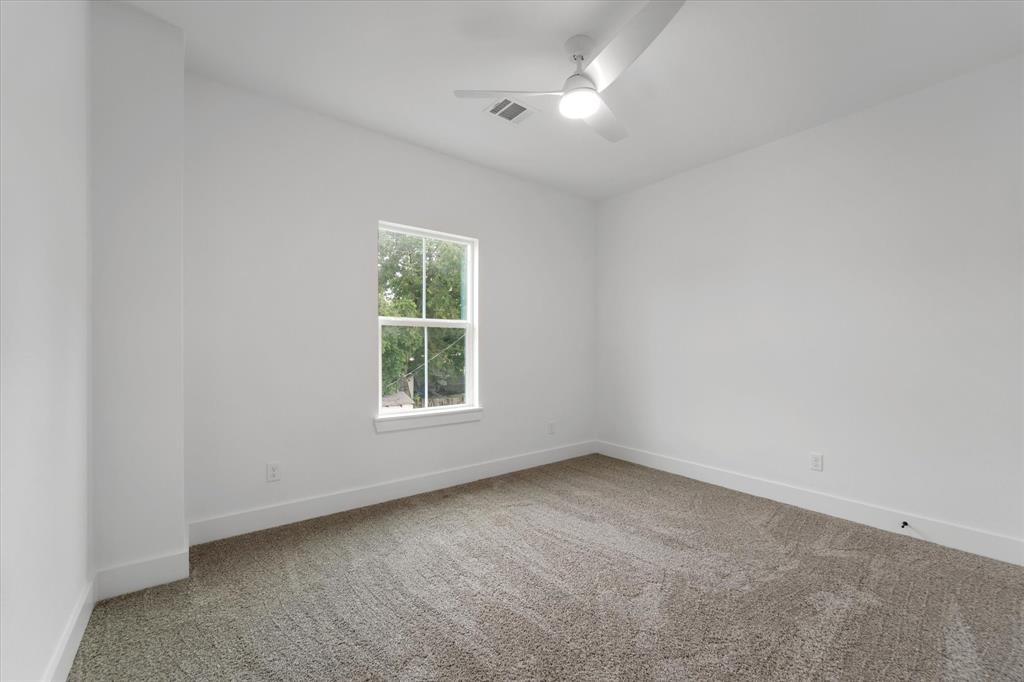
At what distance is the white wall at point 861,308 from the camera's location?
2.52m

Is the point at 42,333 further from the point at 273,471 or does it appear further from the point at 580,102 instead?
the point at 580,102

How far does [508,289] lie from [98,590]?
10.3 feet

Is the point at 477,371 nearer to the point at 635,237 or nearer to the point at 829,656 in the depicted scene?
the point at 635,237

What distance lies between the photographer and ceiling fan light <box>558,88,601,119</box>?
2215mm

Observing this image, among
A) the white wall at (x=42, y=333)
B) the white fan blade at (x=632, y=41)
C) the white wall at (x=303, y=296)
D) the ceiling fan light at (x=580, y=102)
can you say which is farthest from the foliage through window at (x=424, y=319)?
the white fan blade at (x=632, y=41)

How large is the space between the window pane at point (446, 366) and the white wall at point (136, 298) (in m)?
1.75

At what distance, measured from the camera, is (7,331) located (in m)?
1.14

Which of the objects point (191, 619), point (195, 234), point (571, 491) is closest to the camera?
point (191, 619)

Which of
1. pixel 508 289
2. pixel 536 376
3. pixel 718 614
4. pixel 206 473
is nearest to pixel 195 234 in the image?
pixel 206 473

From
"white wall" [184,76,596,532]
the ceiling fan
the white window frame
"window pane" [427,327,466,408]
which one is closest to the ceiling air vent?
the ceiling fan

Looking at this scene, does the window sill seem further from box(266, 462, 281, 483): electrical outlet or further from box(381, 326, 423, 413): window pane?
box(266, 462, 281, 483): electrical outlet

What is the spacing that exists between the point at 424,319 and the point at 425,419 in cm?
77

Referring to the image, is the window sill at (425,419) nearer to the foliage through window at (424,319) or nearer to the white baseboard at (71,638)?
the foliage through window at (424,319)

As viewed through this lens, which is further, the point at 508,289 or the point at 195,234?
the point at 508,289
